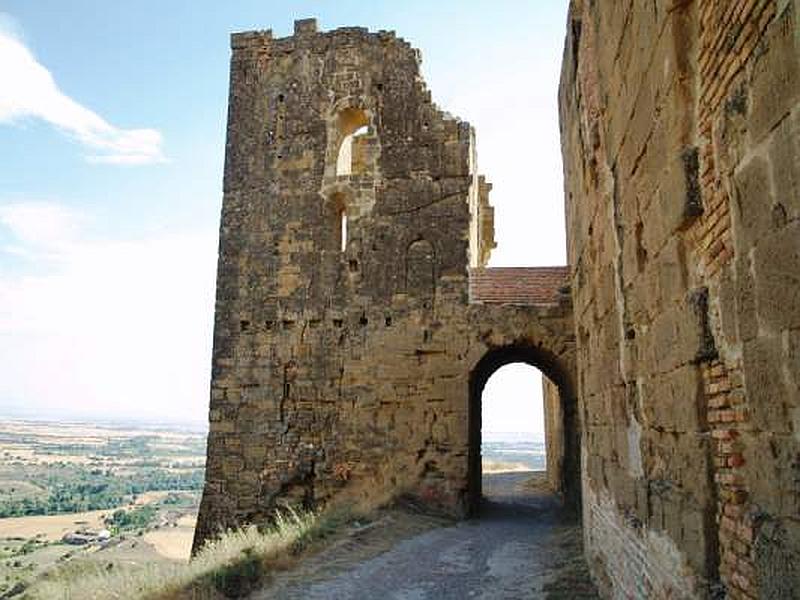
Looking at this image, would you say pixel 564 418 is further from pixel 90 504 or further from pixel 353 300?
pixel 90 504

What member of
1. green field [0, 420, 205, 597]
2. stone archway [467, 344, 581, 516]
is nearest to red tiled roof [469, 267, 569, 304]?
stone archway [467, 344, 581, 516]

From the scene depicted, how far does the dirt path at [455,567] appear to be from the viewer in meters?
7.24

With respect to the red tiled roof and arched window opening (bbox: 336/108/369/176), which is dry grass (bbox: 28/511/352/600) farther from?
arched window opening (bbox: 336/108/369/176)

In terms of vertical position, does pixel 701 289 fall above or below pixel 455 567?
above

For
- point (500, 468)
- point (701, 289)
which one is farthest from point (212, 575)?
point (500, 468)

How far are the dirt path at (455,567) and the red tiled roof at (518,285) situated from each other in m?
3.97

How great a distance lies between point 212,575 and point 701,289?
6.31 meters

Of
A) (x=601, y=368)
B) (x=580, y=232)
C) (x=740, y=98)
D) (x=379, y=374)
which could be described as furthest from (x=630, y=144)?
(x=379, y=374)

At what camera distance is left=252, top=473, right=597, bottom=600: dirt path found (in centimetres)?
724

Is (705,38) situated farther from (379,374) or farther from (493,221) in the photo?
(493,221)

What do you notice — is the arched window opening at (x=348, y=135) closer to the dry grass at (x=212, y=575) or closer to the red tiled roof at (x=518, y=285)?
the red tiled roof at (x=518, y=285)

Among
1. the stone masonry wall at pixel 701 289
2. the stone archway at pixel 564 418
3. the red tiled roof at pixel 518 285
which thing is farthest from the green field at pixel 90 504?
the stone masonry wall at pixel 701 289

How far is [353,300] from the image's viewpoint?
516 inches

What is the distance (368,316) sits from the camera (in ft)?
42.6
